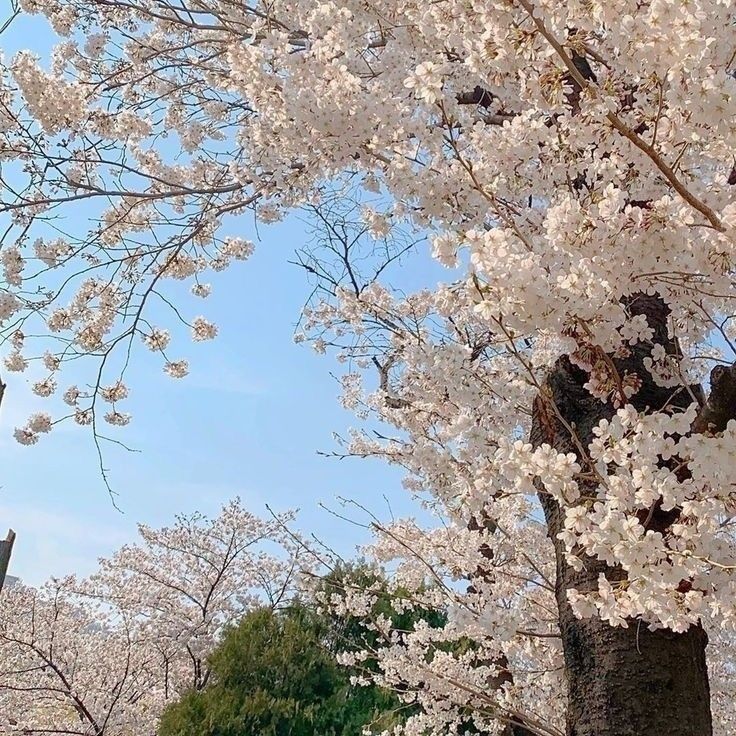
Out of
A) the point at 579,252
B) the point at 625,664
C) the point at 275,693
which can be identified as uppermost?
the point at 579,252

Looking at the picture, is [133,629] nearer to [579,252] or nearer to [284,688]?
[284,688]

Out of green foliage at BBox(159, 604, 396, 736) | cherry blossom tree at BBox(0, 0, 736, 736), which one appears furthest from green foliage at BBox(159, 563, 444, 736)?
cherry blossom tree at BBox(0, 0, 736, 736)

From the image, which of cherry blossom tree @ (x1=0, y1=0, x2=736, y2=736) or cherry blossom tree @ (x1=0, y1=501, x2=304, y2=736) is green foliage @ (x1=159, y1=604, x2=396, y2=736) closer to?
cherry blossom tree @ (x1=0, y1=501, x2=304, y2=736)

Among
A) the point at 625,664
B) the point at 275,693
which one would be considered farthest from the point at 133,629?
the point at 625,664

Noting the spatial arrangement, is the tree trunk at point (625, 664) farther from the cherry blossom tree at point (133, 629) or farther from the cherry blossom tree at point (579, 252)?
the cherry blossom tree at point (133, 629)

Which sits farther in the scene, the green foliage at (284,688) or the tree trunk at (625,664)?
the green foliage at (284,688)

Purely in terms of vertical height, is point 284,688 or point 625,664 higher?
point 625,664

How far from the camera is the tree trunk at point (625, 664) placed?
171cm

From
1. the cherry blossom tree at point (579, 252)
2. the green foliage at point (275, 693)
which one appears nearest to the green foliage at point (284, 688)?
the green foliage at point (275, 693)

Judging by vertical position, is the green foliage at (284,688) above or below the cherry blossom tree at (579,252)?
below

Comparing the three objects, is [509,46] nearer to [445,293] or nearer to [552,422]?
[445,293]

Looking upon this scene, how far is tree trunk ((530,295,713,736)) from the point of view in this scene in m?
1.71

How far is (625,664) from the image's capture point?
1785 mm

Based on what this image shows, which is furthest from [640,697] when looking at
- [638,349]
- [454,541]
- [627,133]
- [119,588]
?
[119,588]
